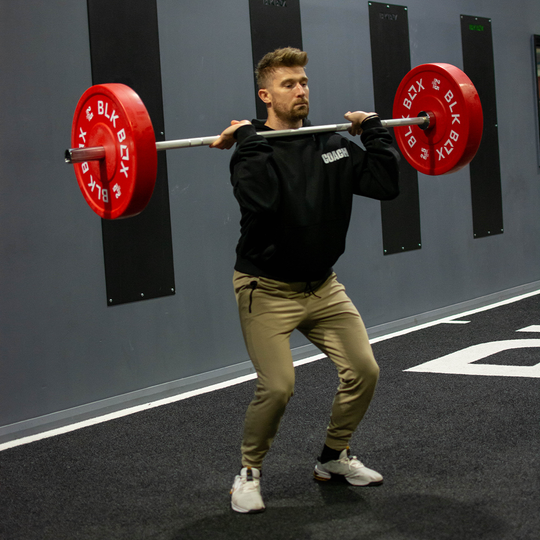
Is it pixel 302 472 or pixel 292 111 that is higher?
pixel 292 111

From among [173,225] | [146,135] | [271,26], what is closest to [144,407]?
[173,225]

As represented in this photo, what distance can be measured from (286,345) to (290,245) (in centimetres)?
29

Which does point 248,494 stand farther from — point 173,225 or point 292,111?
point 173,225

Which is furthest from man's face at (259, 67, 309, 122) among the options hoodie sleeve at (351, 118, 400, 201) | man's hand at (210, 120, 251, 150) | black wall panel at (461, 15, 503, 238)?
black wall panel at (461, 15, 503, 238)

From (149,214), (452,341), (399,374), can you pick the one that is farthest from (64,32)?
(452,341)

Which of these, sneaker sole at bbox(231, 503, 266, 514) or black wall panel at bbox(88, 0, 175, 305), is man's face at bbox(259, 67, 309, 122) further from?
black wall panel at bbox(88, 0, 175, 305)

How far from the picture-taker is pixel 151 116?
3.28 metres

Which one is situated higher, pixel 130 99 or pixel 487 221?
pixel 130 99

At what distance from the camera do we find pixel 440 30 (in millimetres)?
4773

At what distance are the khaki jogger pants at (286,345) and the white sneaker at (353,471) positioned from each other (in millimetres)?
111

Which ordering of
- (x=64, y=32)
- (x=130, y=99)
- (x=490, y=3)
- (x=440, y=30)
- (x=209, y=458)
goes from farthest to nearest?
(x=490, y=3) → (x=440, y=30) → (x=64, y=32) → (x=209, y=458) → (x=130, y=99)

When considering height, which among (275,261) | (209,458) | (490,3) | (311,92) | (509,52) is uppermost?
(490,3)

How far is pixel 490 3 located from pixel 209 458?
413 centimetres

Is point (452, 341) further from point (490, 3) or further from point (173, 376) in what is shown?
point (490, 3)
